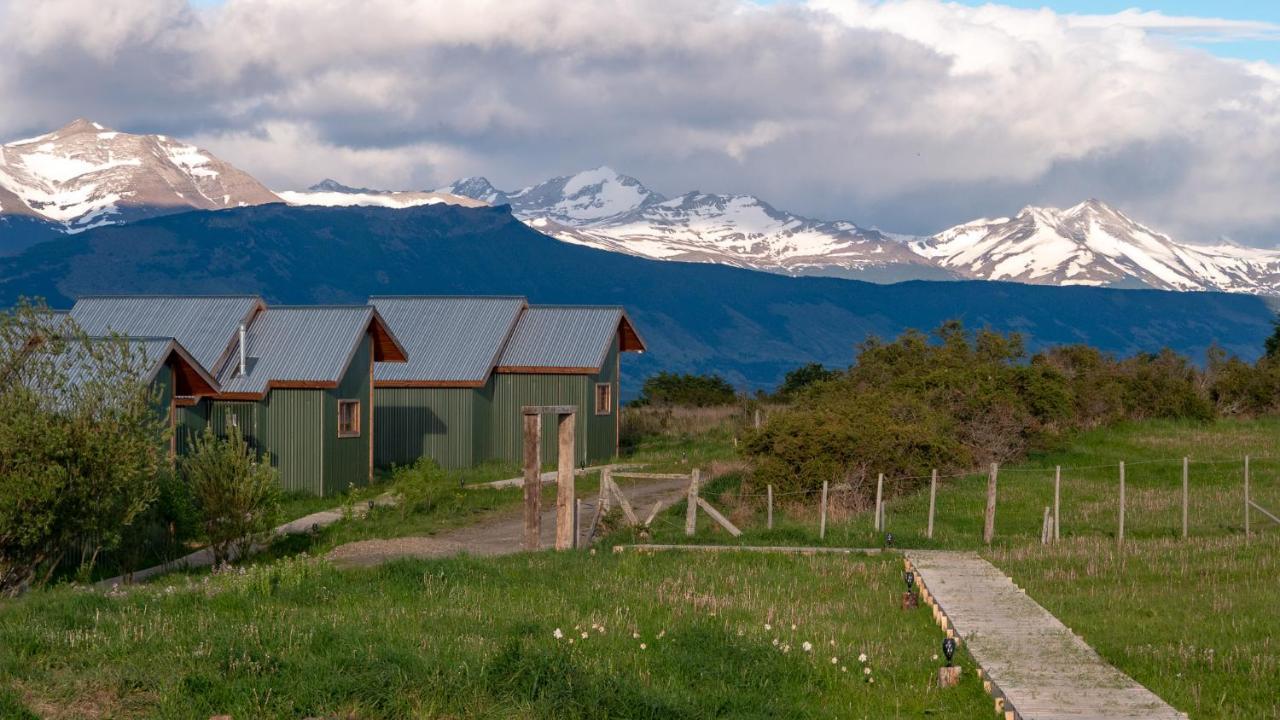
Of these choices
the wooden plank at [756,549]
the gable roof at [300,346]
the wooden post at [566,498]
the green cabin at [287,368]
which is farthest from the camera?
the gable roof at [300,346]

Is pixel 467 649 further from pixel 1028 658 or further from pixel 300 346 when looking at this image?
pixel 300 346

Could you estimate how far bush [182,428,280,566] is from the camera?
19.9 metres

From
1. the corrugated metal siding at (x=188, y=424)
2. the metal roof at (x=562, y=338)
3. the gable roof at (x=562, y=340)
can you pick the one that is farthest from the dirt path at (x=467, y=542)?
the metal roof at (x=562, y=338)

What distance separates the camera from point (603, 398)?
40719 millimetres

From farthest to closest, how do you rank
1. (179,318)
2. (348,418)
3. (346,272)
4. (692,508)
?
(346,272), (179,318), (348,418), (692,508)

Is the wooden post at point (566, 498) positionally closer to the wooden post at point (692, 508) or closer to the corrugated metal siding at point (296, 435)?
the wooden post at point (692, 508)

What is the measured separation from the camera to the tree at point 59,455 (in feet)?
54.5

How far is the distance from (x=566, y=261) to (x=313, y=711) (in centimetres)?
19021

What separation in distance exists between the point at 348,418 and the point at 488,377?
6371 millimetres

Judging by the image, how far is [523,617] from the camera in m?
12.8

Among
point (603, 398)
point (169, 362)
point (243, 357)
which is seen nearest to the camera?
point (169, 362)

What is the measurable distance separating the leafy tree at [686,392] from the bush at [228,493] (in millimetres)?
41491

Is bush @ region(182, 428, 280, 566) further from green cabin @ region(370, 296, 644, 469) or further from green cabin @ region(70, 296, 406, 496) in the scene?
green cabin @ region(370, 296, 644, 469)

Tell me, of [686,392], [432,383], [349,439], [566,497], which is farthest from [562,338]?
[686,392]
